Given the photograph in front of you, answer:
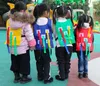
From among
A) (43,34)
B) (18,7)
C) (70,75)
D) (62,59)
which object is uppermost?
(18,7)

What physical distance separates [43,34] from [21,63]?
0.63 metres

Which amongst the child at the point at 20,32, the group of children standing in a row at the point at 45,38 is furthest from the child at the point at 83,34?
the child at the point at 20,32

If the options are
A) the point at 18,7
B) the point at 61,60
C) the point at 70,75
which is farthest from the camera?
the point at 70,75

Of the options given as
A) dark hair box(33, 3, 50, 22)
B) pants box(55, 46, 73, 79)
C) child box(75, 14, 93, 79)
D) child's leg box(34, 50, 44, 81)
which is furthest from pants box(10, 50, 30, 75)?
child box(75, 14, 93, 79)

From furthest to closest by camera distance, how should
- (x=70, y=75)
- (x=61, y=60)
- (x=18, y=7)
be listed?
(x=70, y=75) < (x=61, y=60) < (x=18, y=7)

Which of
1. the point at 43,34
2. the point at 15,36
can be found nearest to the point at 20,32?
the point at 15,36

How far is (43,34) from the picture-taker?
160 inches

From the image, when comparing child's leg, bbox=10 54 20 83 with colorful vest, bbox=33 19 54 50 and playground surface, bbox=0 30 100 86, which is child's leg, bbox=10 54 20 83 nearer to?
playground surface, bbox=0 30 100 86

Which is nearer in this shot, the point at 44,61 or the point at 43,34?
the point at 43,34

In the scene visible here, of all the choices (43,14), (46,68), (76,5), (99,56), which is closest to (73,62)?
(99,56)

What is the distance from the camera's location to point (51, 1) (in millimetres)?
14578

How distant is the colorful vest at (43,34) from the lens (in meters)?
4.06

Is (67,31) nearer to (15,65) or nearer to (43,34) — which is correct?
(43,34)

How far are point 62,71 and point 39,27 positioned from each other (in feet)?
2.93
